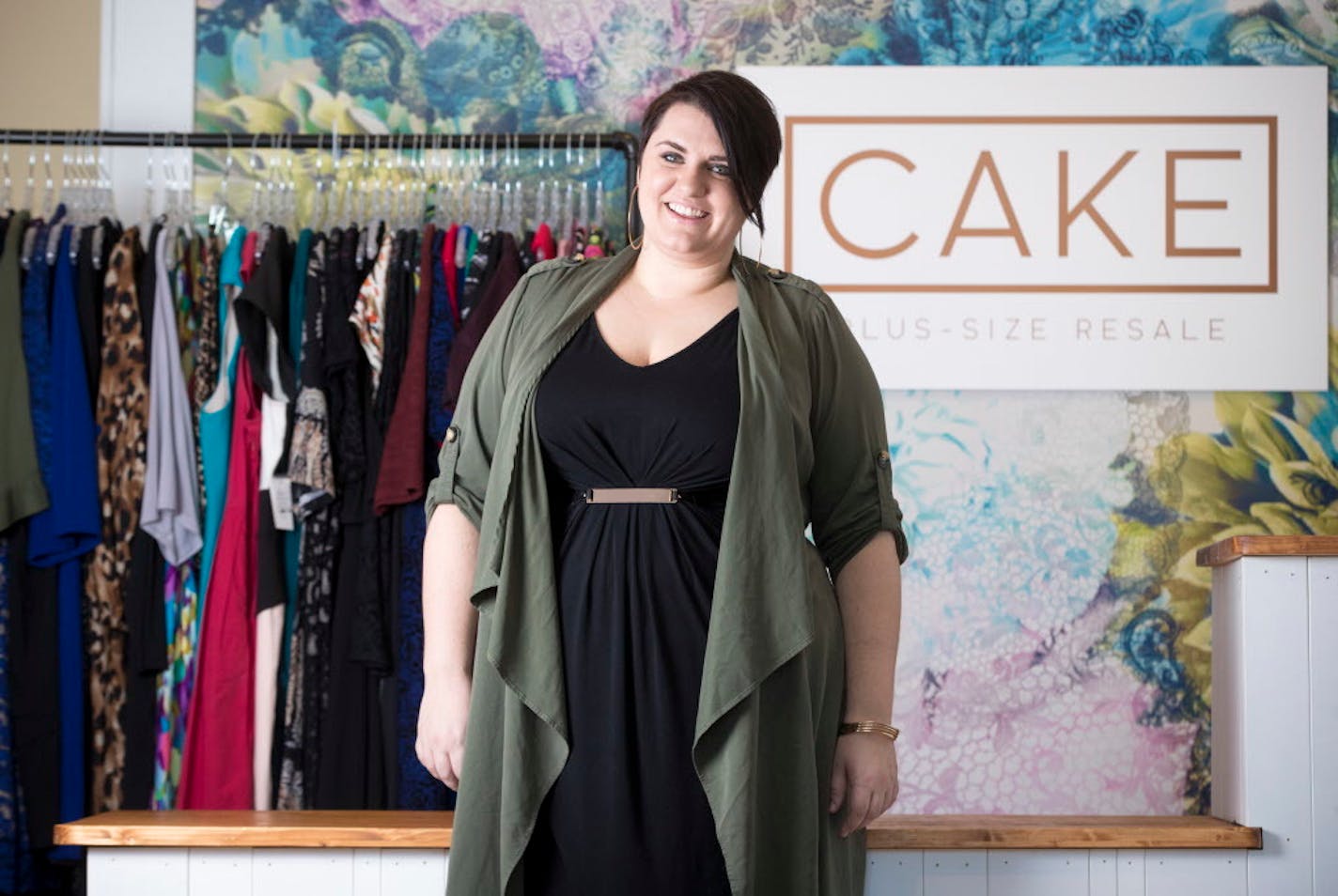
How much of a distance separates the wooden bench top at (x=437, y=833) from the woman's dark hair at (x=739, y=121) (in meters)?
1.04

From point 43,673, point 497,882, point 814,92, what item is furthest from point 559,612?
point 814,92

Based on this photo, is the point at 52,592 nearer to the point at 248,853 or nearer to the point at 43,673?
the point at 43,673

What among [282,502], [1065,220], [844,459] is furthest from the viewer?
[1065,220]

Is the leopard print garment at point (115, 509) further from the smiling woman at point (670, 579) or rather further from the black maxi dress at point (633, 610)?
the black maxi dress at point (633, 610)

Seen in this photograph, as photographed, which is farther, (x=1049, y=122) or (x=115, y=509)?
(x=1049, y=122)

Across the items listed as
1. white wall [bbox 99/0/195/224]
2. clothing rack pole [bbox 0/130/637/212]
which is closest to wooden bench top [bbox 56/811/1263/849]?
clothing rack pole [bbox 0/130/637/212]

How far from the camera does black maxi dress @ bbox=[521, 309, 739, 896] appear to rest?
170cm

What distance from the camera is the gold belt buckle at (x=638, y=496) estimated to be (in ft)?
5.76

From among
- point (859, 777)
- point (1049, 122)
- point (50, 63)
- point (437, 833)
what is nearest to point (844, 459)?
point (859, 777)

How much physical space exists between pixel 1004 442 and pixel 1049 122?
0.81 meters

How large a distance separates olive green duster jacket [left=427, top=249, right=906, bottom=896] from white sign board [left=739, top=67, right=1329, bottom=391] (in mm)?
2255

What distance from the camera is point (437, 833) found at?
2365 millimetres

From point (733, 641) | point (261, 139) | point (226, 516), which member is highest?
point (261, 139)

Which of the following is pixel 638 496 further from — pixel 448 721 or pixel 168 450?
pixel 168 450
